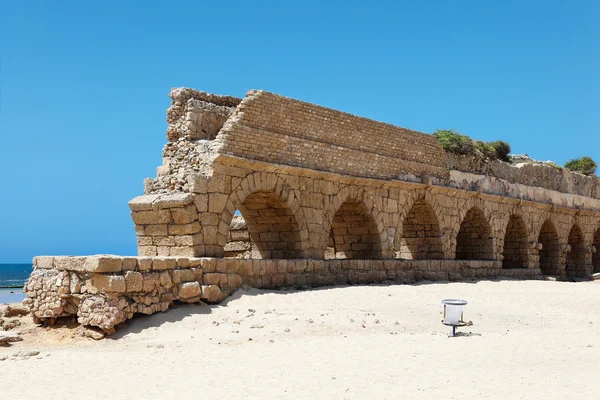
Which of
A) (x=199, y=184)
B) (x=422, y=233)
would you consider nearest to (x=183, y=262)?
(x=199, y=184)

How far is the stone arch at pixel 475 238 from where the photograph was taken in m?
18.2

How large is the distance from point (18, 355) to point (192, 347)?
2.06 metres

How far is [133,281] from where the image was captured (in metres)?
8.68

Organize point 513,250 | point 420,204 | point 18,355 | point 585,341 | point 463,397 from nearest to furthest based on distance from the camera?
point 463,397 < point 18,355 < point 585,341 < point 420,204 < point 513,250

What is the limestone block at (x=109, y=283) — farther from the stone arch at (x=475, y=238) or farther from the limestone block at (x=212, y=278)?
the stone arch at (x=475, y=238)

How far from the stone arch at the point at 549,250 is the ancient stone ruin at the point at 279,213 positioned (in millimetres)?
3961

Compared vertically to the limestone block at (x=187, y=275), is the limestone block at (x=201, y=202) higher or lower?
higher

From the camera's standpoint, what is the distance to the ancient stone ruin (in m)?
9.02

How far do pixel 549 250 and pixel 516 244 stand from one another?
9.21ft

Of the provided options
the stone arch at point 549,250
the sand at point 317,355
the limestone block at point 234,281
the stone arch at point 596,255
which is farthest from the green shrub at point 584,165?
the limestone block at point 234,281

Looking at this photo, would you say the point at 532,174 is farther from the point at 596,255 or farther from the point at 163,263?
Result: the point at 163,263

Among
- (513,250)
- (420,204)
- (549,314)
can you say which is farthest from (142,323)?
(513,250)

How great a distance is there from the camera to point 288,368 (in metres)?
6.43

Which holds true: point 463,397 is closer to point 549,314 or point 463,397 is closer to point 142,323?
point 142,323
